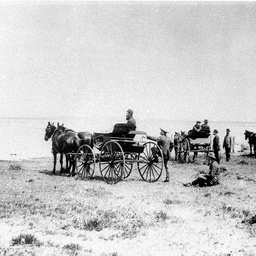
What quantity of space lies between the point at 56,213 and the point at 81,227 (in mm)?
1298

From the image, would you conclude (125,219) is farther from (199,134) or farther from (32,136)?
(32,136)

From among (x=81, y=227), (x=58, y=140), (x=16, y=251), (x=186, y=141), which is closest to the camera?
(x=16, y=251)

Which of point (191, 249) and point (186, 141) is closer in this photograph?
point (191, 249)

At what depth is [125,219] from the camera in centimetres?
724

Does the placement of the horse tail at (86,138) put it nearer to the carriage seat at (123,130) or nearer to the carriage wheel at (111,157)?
the carriage wheel at (111,157)

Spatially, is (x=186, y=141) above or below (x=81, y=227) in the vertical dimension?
above

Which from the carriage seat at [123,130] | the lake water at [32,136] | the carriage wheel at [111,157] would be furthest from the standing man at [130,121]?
the lake water at [32,136]

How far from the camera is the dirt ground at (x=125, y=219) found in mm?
5590

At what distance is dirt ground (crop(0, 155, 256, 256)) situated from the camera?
5.59m

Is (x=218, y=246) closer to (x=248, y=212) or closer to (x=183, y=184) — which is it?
(x=248, y=212)

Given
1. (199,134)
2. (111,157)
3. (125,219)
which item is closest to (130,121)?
(111,157)

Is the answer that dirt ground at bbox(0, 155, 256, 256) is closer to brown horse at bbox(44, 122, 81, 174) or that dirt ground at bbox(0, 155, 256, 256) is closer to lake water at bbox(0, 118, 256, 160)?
brown horse at bbox(44, 122, 81, 174)

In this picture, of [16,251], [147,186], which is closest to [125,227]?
[16,251]

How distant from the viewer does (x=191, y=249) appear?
5.55 meters
